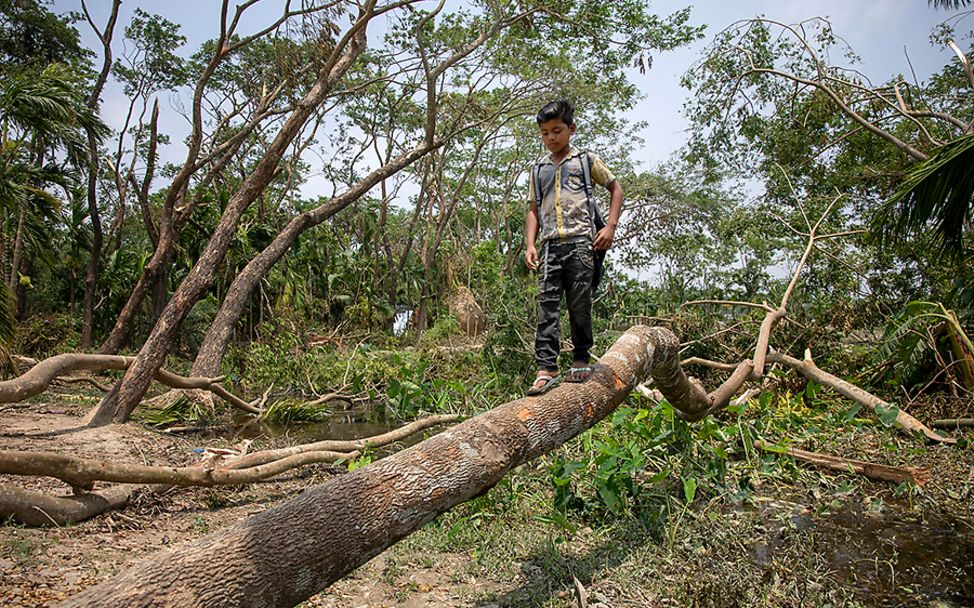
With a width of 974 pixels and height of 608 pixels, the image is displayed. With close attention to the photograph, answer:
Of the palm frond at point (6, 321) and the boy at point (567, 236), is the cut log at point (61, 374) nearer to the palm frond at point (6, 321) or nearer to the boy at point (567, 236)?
the palm frond at point (6, 321)

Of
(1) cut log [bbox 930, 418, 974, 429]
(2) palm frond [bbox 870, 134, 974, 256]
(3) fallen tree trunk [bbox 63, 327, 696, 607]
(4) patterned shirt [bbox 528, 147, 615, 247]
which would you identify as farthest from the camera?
(1) cut log [bbox 930, 418, 974, 429]

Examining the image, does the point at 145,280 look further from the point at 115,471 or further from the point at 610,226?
the point at 610,226

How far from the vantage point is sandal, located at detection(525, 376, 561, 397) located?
9.73 feet

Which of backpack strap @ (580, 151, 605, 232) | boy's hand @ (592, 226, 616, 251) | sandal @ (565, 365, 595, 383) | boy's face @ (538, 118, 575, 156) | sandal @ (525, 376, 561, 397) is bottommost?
sandal @ (525, 376, 561, 397)

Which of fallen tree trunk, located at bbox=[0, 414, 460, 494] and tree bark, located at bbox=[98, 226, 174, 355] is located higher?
tree bark, located at bbox=[98, 226, 174, 355]

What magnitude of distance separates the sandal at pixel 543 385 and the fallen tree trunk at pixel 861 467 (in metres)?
2.38

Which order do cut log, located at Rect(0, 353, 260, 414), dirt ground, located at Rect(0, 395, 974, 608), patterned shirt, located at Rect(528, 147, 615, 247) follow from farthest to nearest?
cut log, located at Rect(0, 353, 260, 414)
patterned shirt, located at Rect(528, 147, 615, 247)
dirt ground, located at Rect(0, 395, 974, 608)

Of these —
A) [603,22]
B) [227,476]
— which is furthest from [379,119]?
[227,476]

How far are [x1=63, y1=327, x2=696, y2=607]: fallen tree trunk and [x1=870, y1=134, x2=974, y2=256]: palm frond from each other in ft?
12.2

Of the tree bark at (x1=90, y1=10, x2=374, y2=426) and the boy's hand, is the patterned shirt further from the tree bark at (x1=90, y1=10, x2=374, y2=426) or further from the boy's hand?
the tree bark at (x1=90, y1=10, x2=374, y2=426)

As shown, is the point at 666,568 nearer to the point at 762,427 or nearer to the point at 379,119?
the point at 762,427

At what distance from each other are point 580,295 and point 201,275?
6.75 meters

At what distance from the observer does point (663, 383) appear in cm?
381

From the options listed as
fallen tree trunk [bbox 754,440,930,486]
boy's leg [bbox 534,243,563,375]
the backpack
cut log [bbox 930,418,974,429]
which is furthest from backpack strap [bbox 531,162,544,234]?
cut log [bbox 930,418,974,429]
